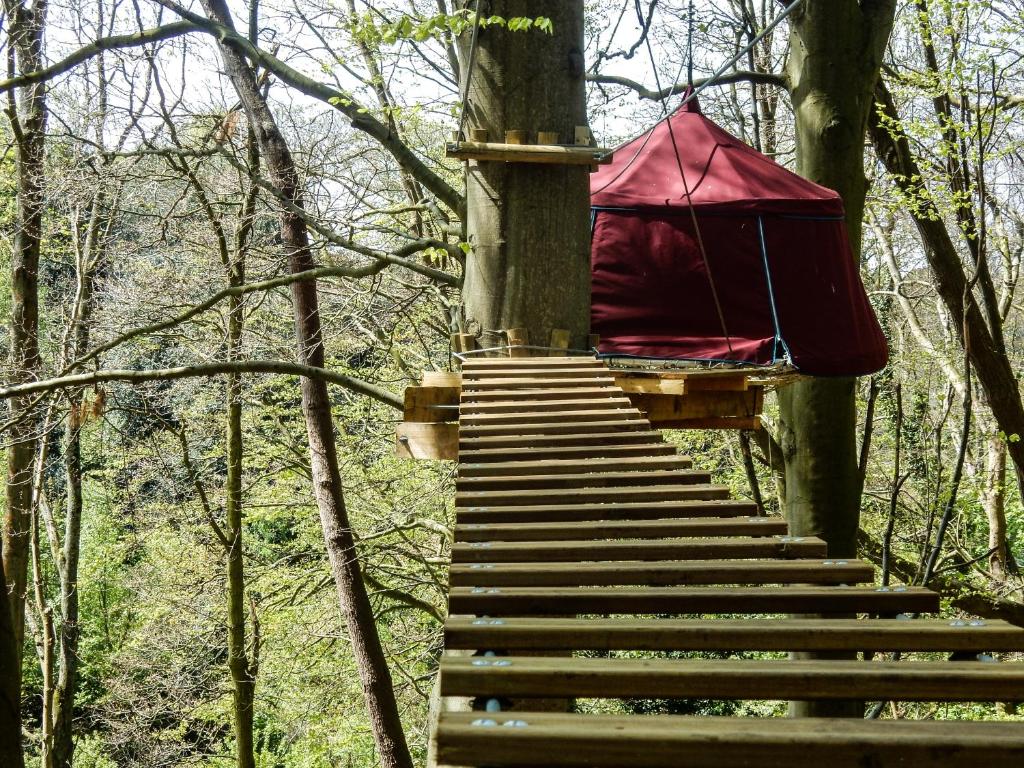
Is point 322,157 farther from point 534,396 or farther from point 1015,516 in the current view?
point 1015,516

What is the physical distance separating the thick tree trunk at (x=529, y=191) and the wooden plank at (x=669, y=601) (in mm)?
2899

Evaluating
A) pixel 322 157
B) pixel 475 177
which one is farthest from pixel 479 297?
pixel 322 157

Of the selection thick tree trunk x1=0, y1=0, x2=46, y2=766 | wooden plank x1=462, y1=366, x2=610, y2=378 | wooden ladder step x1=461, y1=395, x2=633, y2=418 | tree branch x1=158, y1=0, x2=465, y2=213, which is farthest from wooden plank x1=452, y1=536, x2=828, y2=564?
thick tree trunk x1=0, y1=0, x2=46, y2=766

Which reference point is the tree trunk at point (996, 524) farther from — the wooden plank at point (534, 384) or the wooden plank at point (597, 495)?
the wooden plank at point (597, 495)

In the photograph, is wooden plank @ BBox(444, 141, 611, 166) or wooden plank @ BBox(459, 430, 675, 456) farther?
wooden plank @ BBox(444, 141, 611, 166)

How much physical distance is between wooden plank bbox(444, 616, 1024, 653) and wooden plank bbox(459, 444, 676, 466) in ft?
3.90

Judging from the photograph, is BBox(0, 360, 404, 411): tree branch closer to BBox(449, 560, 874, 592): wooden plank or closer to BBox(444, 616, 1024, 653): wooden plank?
BBox(449, 560, 874, 592): wooden plank

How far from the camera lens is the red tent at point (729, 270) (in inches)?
215

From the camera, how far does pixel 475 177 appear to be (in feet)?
14.8

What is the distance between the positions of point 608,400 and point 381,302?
24.6ft

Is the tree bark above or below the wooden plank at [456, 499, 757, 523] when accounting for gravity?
above

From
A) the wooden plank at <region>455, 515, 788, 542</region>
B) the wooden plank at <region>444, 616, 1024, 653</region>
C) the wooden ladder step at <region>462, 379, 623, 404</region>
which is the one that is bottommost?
the wooden plank at <region>444, 616, 1024, 653</region>

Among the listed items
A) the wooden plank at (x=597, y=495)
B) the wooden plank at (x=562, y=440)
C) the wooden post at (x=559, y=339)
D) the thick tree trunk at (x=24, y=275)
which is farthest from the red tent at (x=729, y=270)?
the thick tree trunk at (x=24, y=275)

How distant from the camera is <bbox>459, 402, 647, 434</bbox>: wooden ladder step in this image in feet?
10.0
